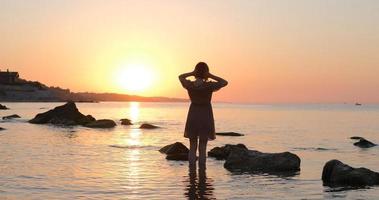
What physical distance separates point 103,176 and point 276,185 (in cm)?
485

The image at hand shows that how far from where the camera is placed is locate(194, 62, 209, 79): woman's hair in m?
14.8

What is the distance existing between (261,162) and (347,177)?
3.77 meters

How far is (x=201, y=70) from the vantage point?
14.9 meters

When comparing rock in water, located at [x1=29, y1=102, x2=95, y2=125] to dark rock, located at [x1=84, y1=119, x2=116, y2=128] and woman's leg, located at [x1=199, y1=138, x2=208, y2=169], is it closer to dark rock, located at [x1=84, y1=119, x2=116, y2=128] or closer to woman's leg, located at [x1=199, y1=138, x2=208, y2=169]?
dark rock, located at [x1=84, y1=119, x2=116, y2=128]

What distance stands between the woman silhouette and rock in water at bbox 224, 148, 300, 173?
103 inches

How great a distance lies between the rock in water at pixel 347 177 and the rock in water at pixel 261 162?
8.40 ft

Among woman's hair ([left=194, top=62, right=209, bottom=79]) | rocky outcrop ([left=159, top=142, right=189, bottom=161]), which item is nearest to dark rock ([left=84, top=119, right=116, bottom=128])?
rocky outcrop ([left=159, top=142, right=189, bottom=161])

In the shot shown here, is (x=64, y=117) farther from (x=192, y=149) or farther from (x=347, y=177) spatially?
(x=347, y=177)

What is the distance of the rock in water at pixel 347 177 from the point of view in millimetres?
14531

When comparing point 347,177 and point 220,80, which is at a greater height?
point 220,80

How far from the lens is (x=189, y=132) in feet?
50.4

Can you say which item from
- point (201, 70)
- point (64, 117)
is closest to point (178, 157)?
point (201, 70)

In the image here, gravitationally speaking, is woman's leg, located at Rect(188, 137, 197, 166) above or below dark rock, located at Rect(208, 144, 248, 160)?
above

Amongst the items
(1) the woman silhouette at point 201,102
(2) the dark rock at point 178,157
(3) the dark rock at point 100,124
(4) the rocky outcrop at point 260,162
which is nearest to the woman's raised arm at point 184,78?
(1) the woman silhouette at point 201,102
